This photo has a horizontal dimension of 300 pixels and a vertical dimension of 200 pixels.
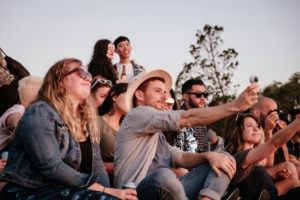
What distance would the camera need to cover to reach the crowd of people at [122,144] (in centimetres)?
385

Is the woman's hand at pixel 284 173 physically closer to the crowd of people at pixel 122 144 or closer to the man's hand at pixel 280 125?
the crowd of people at pixel 122 144

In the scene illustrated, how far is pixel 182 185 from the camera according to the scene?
4.57 metres

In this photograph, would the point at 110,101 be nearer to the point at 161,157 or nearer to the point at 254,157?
the point at 161,157

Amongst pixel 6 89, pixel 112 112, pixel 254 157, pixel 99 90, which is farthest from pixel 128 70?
pixel 254 157

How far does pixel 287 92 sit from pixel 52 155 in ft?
80.4

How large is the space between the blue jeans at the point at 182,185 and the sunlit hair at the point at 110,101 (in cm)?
179

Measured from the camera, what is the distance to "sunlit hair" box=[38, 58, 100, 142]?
4.14 metres

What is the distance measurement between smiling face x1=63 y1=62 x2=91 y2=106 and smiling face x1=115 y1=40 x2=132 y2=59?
4.68 m

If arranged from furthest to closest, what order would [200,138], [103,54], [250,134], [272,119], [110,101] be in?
[103,54] < [200,138] < [272,119] < [110,101] < [250,134]

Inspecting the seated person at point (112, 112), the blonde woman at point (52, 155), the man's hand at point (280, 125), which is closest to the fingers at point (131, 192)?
the blonde woman at point (52, 155)

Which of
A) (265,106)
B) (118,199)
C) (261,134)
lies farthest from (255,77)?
(265,106)

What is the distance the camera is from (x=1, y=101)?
23.0 feet

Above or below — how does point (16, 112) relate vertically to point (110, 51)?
below

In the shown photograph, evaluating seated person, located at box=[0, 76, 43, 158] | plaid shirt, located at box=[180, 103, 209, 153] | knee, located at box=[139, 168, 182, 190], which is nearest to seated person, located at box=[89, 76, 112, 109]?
seated person, located at box=[0, 76, 43, 158]
